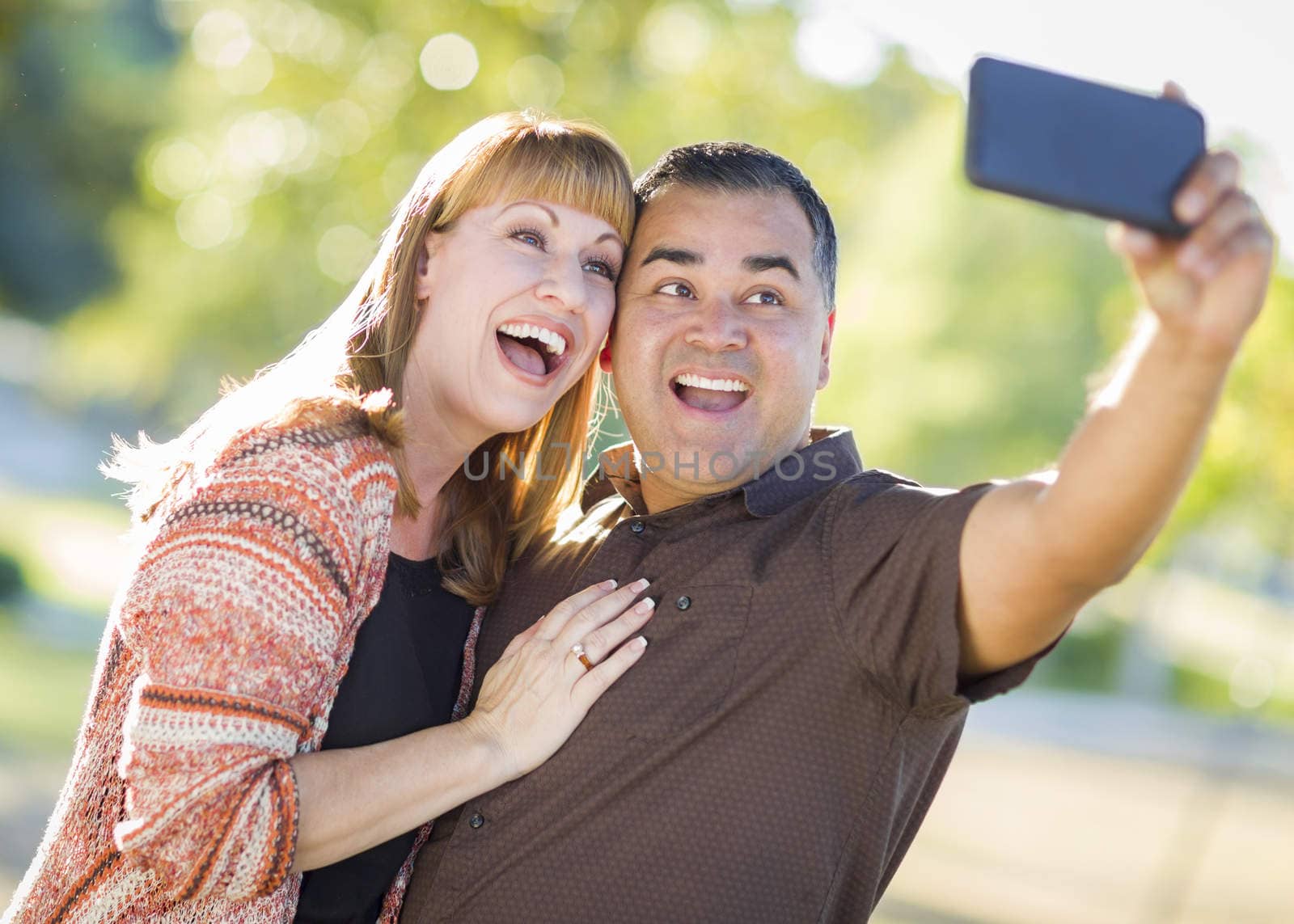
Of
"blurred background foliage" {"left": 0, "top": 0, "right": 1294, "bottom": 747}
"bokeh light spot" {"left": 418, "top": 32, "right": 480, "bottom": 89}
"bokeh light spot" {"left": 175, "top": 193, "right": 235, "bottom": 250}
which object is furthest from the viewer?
"bokeh light spot" {"left": 175, "top": 193, "right": 235, "bottom": 250}

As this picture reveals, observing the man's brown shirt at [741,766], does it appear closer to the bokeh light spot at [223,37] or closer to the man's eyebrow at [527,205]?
the man's eyebrow at [527,205]

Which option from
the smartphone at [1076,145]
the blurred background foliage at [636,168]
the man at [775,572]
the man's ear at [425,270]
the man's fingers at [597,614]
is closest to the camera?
the smartphone at [1076,145]

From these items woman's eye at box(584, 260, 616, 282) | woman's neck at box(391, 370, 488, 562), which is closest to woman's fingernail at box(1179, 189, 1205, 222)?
woman's eye at box(584, 260, 616, 282)

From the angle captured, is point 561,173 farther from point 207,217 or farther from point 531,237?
point 207,217

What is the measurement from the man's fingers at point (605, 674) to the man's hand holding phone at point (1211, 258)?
1319 millimetres

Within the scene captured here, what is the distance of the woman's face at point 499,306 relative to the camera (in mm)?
2969

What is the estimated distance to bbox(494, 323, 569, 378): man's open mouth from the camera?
9.88 ft

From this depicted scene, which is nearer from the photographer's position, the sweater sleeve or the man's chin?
the sweater sleeve

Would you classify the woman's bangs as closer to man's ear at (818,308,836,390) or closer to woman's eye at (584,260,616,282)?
woman's eye at (584,260,616,282)

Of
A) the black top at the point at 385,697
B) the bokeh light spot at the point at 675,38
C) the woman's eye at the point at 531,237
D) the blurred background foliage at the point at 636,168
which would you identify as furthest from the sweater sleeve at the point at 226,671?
the bokeh light spot at the point at 675,38

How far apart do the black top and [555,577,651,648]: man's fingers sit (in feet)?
1.15

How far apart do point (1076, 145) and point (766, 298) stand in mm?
1526

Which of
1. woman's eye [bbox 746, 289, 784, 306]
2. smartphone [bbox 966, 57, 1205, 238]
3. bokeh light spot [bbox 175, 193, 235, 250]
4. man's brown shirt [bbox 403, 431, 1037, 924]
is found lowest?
man's brown shirt [bbox 403, 431, 1037, 924]

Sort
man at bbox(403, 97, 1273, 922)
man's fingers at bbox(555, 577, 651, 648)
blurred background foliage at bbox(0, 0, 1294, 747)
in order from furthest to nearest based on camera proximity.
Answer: blurred background foliage at bbox(0, 0, 1294, 747) → man's fingers at bbox(555, 577, 651, 648) → man at bbox(403, 97, 1273, 922)
